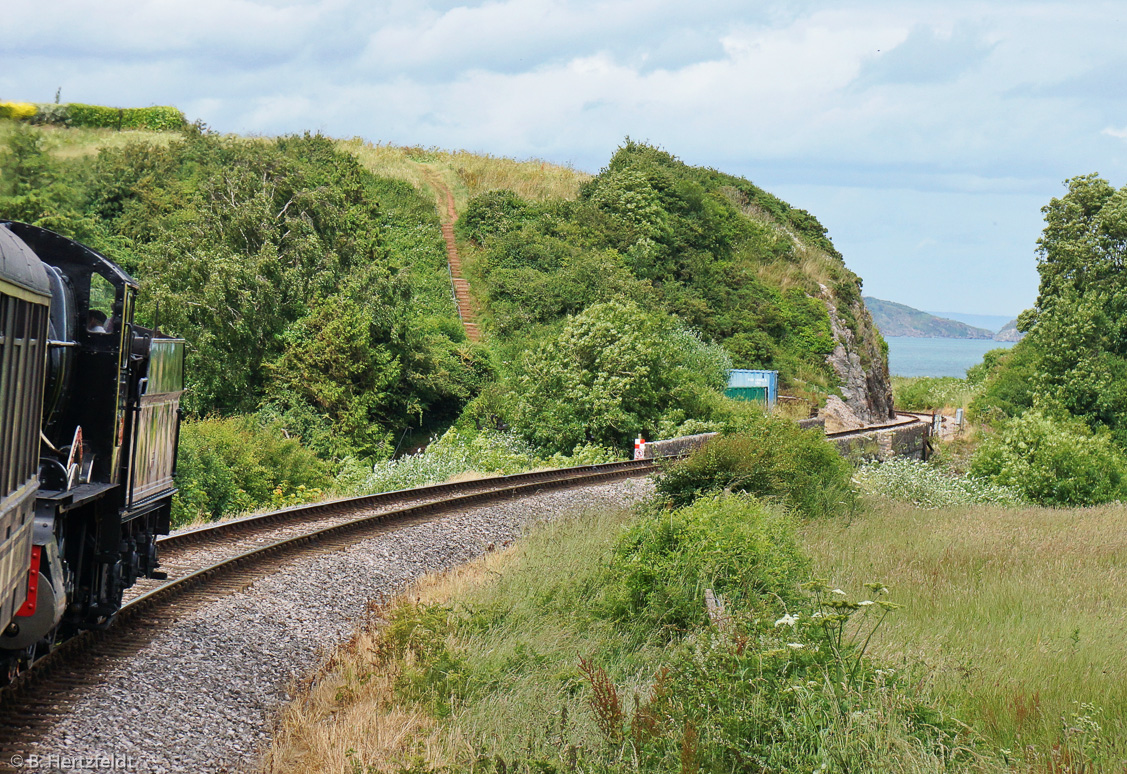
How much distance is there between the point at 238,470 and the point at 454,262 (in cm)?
2495

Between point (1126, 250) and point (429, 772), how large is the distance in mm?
44645

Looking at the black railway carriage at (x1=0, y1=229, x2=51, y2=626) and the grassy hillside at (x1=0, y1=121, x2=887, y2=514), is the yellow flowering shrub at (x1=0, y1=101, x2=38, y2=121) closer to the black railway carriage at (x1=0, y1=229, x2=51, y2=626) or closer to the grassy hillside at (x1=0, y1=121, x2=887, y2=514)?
the black railway carriage at (x1=0, y1=229, x2=51, y2=626)

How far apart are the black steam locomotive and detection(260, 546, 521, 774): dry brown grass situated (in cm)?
176

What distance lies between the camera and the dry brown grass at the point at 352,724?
6.00 meters

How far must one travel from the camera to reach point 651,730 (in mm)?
5930

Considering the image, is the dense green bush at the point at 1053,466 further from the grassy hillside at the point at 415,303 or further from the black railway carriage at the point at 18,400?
the black railway carriage at the point at 18,400

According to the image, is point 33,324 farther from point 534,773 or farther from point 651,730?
point 651,730

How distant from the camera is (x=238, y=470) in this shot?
2122 cm

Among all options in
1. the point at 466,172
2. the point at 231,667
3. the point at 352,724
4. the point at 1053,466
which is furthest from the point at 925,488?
the point at 466,172

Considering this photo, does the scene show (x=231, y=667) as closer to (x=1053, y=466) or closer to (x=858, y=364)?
(x=1053, y=466)

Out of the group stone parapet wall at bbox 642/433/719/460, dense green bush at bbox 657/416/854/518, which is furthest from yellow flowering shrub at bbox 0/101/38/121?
stone parapet wall at bbox 642/433/719/460

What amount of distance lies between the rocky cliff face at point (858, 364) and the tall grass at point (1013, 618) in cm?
2612

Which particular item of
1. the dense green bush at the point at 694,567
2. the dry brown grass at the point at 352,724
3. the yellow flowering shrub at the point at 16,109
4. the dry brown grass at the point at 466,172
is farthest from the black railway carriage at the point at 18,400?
the dry brown grass at the point at 466,172

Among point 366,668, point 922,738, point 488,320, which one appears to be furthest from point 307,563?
point 488,320
